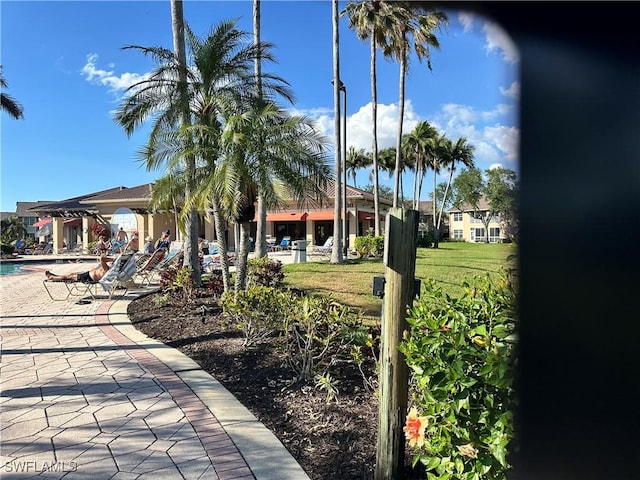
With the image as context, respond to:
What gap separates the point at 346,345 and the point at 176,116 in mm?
7785

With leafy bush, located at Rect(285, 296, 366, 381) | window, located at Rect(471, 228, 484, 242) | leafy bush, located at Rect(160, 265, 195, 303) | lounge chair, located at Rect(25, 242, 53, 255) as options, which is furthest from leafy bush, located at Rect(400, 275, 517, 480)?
lounge chair, located at Rect(25, 242, 53, 255)

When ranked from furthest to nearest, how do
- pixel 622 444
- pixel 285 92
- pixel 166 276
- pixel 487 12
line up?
pixel 285 92
pixel 166 276
pixel 487 12
pixel 622 444

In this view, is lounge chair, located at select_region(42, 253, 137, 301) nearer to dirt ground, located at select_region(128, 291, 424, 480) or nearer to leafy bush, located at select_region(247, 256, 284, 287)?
leafy bush, located at select_region(247, 256, 284, 287)

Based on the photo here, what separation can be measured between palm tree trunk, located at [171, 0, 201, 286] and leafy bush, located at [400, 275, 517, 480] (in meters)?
7.48

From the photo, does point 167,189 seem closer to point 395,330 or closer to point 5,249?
point 395,330

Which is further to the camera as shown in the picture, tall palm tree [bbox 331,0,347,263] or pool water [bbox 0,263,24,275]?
pool water [bbox 0,263,24,275]

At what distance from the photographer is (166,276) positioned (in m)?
9.93

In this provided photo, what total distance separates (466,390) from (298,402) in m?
2.31

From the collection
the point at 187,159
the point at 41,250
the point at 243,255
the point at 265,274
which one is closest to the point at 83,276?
the point at 187,159

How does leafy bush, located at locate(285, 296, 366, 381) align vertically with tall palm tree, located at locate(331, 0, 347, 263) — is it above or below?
below

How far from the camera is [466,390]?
6.44 feet

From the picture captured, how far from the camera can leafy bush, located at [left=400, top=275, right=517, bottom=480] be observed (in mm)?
1753

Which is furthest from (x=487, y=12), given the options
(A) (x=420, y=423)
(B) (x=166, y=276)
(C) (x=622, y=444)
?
(B) (x=166, y=276)

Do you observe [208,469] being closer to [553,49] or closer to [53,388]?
[53,388]
